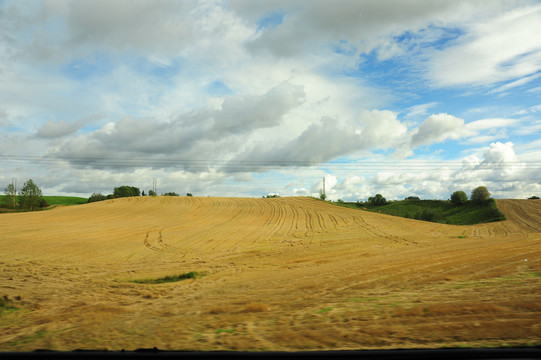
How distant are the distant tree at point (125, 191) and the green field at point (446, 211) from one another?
5542 centimetres

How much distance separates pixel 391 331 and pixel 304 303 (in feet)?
8.63

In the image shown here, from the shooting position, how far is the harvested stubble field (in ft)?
19.7

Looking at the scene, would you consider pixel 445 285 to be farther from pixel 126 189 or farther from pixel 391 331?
pixel 126 189

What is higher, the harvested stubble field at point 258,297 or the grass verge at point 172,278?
the harvested stubble field at point 258,297

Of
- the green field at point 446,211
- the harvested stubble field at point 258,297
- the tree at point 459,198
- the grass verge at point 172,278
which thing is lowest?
the grass verge at point 172,278

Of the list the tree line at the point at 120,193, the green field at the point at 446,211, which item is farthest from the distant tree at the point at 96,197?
the green field at the point at 446,211

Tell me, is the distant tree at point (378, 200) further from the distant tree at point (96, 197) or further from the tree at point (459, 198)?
the distant tree at point (96, 197)

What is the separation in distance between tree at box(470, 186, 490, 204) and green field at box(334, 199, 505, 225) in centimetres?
92

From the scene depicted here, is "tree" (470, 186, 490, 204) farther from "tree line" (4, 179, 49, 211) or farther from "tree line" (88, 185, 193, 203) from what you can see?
"tree line" (4, 179, 49, 211)

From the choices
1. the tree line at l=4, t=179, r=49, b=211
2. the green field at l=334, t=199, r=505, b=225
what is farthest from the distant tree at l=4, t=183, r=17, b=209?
the green field at l=334, t=199, r=505, b=225

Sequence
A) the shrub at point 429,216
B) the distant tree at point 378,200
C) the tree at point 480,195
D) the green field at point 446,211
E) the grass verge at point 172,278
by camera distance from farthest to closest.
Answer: the distant tree at point 378,200 → the tree at point 480,195 → the shrub at point 429,216 → the green field at point 446,211 → the grass verge at point 172,278

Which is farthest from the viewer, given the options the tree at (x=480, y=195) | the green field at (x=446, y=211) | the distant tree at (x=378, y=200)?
the distant tree at (x=378, y=200)

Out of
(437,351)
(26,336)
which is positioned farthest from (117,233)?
(437,351)

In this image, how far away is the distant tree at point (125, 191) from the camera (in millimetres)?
90188
